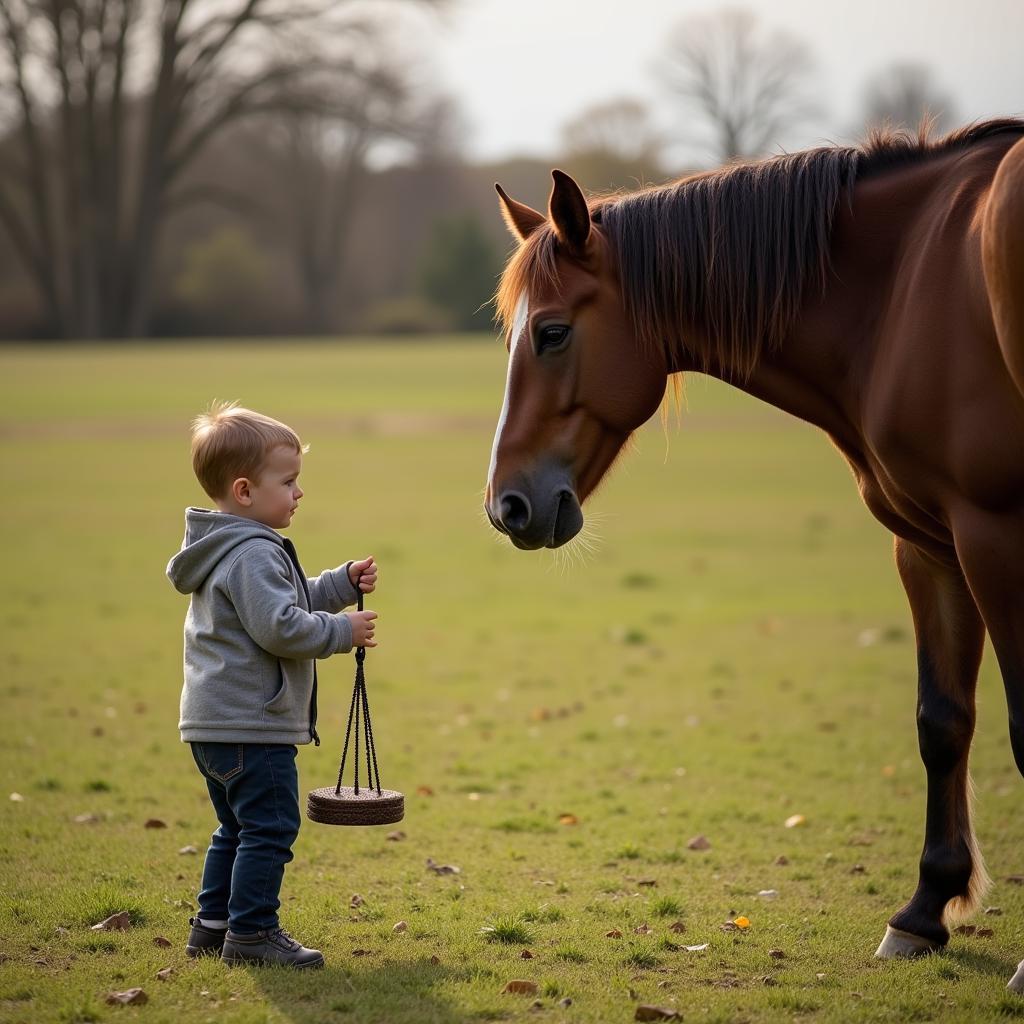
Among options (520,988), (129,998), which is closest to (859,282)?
(520,988)

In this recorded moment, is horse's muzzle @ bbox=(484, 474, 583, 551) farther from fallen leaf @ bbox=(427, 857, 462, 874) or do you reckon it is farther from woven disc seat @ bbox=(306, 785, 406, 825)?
fallen leaf @ bbox=(427, 857, 462, 874)

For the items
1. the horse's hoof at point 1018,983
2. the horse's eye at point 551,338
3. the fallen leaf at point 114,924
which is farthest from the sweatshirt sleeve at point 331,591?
the horse's hoof at point 1018,983

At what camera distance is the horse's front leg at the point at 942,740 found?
4160 millimetres

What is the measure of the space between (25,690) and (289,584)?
516 cm

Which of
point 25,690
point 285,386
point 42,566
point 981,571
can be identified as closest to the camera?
point 981,571

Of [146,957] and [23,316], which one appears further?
[23,316]

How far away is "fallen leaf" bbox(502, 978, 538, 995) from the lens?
371cm

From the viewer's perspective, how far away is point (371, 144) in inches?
2574

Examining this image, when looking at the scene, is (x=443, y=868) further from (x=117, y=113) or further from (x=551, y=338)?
(x=117, y=113)

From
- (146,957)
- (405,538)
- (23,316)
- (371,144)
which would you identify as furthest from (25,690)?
(371,144)

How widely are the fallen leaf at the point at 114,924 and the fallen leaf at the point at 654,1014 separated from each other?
172 centimetres

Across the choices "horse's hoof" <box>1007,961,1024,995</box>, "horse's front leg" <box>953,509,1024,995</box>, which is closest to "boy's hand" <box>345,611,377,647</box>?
"horse's front leg" <box>953,509,1024,995</box>

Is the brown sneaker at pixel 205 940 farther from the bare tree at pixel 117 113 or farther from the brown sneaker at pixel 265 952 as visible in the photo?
the bare tree at pixel 117 113

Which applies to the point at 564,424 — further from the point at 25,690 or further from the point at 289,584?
the point at 25,690
